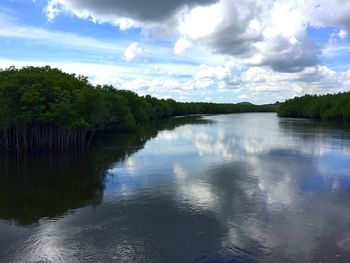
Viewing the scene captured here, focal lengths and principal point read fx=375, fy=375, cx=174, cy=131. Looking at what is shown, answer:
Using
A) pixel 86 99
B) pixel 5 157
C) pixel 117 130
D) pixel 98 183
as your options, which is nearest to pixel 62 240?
→ pixel 98 183

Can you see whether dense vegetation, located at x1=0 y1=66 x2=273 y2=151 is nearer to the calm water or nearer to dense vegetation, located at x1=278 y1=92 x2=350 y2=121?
the calm water

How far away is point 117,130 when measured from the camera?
83562mm

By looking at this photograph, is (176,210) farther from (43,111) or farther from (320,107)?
(320,107)

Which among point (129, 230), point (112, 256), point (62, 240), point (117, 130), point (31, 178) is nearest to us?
point (112, 256)

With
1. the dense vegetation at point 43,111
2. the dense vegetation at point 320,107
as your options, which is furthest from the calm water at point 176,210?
the dense vegetation at point 320,107

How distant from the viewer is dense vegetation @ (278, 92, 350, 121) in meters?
123

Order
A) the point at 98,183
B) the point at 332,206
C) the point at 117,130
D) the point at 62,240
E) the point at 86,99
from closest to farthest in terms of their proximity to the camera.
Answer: the point at 62,240, the point at 332,206, the point at 98,183, the point at 86,99, the point at 117,130

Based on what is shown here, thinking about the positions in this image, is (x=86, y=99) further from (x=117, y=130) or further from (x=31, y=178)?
(x=117, y=130)

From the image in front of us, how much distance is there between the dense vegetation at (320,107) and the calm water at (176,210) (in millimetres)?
91542

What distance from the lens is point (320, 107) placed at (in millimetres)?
143125

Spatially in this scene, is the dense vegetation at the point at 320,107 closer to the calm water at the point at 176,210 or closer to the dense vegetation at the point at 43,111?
the dense vegetation at the point at 43,111

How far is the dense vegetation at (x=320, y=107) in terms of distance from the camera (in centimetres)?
12325

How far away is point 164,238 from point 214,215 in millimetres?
4238

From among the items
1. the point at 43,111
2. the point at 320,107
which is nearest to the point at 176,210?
the point at 43,111
